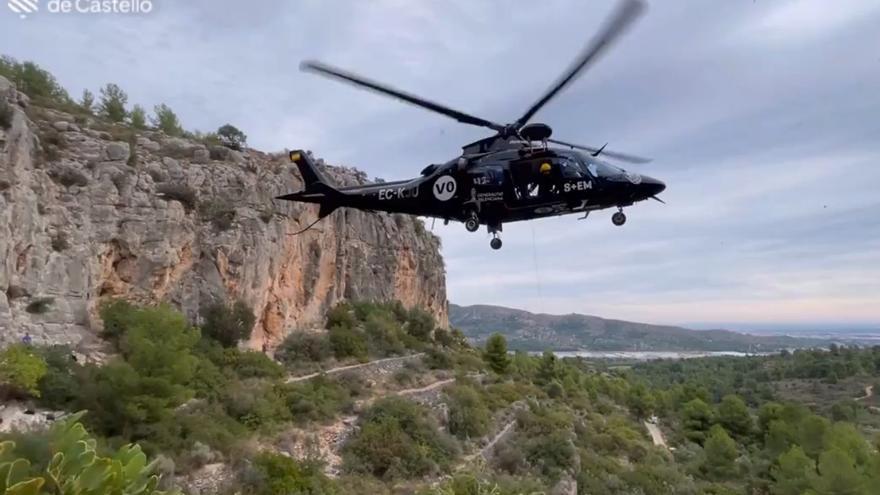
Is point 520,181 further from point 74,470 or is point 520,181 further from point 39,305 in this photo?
point 39,305

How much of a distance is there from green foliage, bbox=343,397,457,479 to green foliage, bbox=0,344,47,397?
26.3 ft

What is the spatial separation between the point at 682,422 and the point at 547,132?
126 ft

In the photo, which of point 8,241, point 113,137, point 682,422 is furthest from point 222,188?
point 682,422

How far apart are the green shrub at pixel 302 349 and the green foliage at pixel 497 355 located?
12059 mm

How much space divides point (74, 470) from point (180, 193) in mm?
21605

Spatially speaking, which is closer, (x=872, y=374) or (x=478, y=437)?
(x=478, y=437)

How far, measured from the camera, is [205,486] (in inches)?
512

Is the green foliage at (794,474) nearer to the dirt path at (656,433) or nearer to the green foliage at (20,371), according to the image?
the dirt path at (656,433)

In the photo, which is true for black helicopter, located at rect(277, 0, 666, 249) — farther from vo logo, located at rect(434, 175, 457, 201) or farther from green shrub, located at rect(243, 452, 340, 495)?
green shrub, located at rect(243, 452, 340, 495)

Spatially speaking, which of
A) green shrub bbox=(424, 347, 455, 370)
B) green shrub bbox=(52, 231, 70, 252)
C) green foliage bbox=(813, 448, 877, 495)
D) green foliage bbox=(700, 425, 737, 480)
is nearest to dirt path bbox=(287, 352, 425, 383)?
green shrub bbox=(424, 347, 455, 370)

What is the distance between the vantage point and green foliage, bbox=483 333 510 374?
113 ft

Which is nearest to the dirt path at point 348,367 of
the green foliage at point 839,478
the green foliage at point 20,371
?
the green foliage at point 20,371

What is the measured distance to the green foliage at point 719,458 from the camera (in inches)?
1127

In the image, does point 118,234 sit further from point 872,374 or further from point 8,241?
point 872,374
